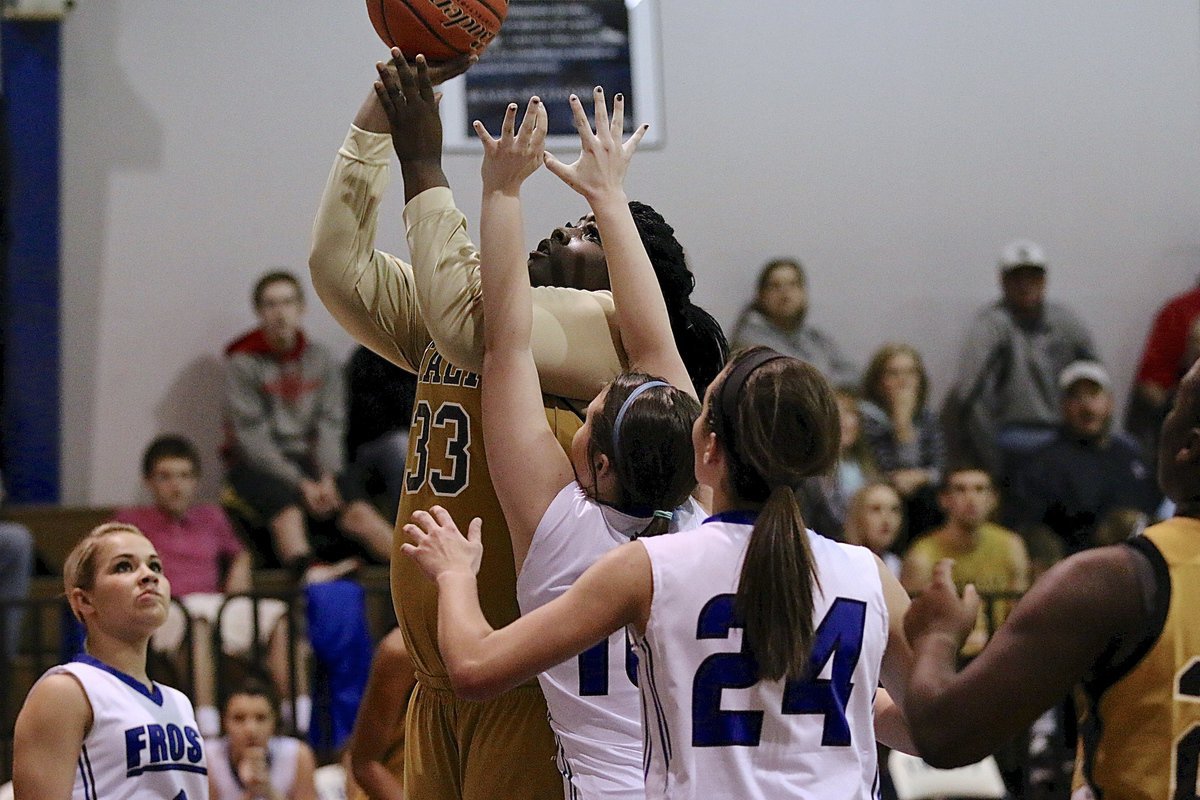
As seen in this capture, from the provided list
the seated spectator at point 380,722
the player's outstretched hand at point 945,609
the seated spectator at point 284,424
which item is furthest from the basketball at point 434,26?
the seated spectator at point 284,424

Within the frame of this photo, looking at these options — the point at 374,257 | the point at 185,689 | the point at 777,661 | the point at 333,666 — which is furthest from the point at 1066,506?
the point at 777,661

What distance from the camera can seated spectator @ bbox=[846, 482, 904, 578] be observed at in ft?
23.7

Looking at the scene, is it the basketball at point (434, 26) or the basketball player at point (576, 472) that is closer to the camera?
the basketball player at point (576, 472)

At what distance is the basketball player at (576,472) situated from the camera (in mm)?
2467

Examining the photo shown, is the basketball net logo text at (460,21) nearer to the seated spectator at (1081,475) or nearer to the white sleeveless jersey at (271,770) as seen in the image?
the white sleeveless jersey at (271,770)

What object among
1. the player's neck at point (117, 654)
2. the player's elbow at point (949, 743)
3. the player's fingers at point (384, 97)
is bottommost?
the player's neck at point (117, 654)

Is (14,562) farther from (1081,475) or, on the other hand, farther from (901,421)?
(1081,475)

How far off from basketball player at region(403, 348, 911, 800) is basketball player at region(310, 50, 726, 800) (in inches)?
23.6

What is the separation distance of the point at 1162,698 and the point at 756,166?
7512 millimetres

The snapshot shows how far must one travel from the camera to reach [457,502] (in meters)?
2.85

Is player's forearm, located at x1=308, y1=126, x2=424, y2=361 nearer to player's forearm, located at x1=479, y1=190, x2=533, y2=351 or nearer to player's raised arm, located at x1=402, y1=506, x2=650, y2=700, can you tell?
player's forearm, located at x1=479, y1=190, x2=533, y2=351

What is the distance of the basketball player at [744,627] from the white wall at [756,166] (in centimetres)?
610

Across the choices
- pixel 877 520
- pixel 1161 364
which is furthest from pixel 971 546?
pixel 1161 364

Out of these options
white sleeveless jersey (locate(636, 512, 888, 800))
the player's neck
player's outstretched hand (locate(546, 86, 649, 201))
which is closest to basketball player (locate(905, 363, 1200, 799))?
white sleeveless jersey (locate(636, 512, 888, 800))
